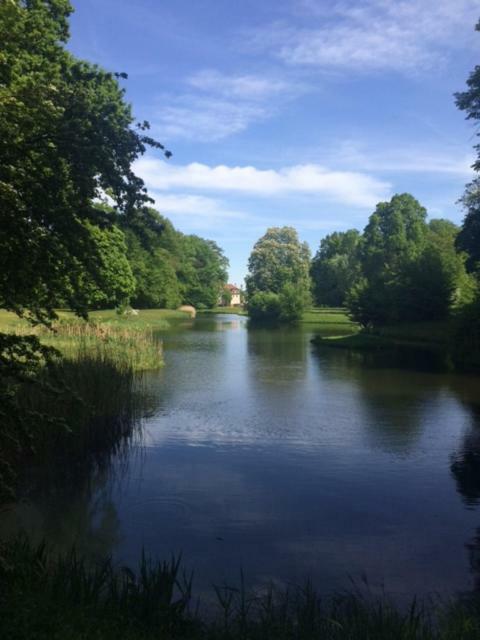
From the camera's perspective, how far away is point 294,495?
35.0ft

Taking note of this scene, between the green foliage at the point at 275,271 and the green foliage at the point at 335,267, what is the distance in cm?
466

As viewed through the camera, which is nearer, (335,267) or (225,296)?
(335,267)

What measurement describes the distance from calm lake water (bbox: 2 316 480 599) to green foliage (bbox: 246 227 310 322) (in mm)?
61128

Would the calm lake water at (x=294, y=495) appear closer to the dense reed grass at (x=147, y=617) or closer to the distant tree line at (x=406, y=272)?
the dense reed grass at (x=147, y=617)

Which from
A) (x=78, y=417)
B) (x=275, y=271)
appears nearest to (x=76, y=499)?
(x=78, y=417)

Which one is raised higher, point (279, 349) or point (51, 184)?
point (51, 184)

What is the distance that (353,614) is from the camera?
5.99 meters

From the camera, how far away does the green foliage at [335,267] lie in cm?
9656

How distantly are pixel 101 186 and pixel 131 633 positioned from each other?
15.8 feet

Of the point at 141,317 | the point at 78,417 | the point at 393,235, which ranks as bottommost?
the point at 78,417

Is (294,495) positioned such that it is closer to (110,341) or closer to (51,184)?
(51,184)

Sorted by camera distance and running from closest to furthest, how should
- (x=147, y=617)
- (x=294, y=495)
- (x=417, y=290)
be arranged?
(x=147, y=617)
(x=294, y=495)
(x=417, y=290)

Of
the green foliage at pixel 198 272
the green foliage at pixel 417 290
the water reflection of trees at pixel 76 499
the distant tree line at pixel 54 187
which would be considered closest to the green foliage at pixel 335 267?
the green foliage at pixel 198 272

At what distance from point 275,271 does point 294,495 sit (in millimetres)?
88109
